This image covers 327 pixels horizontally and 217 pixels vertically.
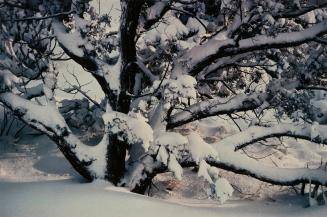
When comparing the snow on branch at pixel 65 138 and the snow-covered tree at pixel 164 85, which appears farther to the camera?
the snow on branch at pixel 65 138

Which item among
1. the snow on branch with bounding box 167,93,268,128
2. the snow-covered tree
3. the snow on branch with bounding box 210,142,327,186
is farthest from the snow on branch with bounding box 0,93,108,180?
the snow on branch with bounding box 210,142,327,186

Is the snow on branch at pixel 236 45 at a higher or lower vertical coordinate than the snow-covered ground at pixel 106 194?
higher

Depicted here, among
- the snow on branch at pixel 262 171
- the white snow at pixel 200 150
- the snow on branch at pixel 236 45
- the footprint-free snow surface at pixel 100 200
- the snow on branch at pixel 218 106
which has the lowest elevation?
the footprint-free snow surface at pixel 100 200

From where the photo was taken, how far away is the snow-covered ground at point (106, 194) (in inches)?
160

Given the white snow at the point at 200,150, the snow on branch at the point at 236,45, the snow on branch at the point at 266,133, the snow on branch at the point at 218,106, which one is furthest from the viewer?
the snow on branch at the point at 218,106

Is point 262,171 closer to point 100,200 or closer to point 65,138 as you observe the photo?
point 100,200

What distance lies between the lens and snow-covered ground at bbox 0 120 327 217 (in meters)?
4.06

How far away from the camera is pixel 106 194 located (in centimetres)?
429

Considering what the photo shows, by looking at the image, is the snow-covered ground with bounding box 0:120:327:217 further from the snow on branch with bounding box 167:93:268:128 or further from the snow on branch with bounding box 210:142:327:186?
the snow on branch with bounding box 167:93:268:128

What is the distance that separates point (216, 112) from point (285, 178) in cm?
106

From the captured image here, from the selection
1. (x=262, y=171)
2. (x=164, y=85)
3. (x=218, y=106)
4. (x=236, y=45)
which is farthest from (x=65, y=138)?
(x=262, y=171)

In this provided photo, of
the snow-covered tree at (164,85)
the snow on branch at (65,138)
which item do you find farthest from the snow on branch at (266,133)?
the snow on branch at (65,138)

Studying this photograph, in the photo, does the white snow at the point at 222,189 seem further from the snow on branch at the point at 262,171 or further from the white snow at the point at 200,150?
the snow on branch at the point at 262,171

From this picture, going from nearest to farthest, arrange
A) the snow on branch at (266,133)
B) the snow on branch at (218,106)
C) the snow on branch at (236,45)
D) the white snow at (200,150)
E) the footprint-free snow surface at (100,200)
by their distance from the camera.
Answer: the footprint-free snow surface at (100,200) → the white snow at (200,150) → the snow on branch at (236,45) → the snow on branch at (266,133) → the snow on branch at (218,106)
